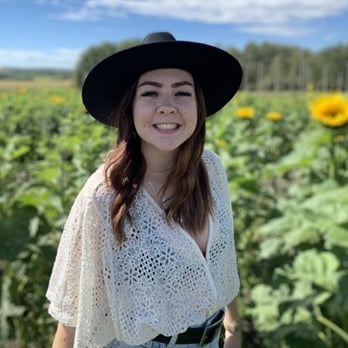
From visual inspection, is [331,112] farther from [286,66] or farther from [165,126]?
[286,66]

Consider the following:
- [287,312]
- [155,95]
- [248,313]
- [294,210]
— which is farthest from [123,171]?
[248,313]

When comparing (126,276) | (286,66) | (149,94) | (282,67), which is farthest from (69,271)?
(286,66)

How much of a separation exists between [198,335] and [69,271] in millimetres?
321

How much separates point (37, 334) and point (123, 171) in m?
1.64

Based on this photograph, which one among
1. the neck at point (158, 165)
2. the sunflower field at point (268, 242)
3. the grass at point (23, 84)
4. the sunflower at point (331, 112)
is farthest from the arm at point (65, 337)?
the grass at point (23, 84)

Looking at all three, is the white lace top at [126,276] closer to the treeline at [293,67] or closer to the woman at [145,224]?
the woman at [145,224]

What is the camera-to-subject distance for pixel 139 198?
3.92ft

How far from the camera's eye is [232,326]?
1.47 metres

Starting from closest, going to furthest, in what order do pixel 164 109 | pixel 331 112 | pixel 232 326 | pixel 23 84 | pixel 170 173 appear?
pixel 164 109
pixel 170 173
pixel 232 326
pixel 331 112
pixel 23 84

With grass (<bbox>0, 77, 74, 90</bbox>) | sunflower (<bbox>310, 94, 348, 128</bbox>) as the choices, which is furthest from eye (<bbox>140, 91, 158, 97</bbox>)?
grass (<bbox>0, 77, 74, 90</bbox>)

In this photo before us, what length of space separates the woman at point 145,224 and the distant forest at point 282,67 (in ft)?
82.4

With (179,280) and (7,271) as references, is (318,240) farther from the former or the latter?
(179,280)

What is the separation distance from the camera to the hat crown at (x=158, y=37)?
1.17 m

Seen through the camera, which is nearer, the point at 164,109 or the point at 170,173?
the point at 164,109
